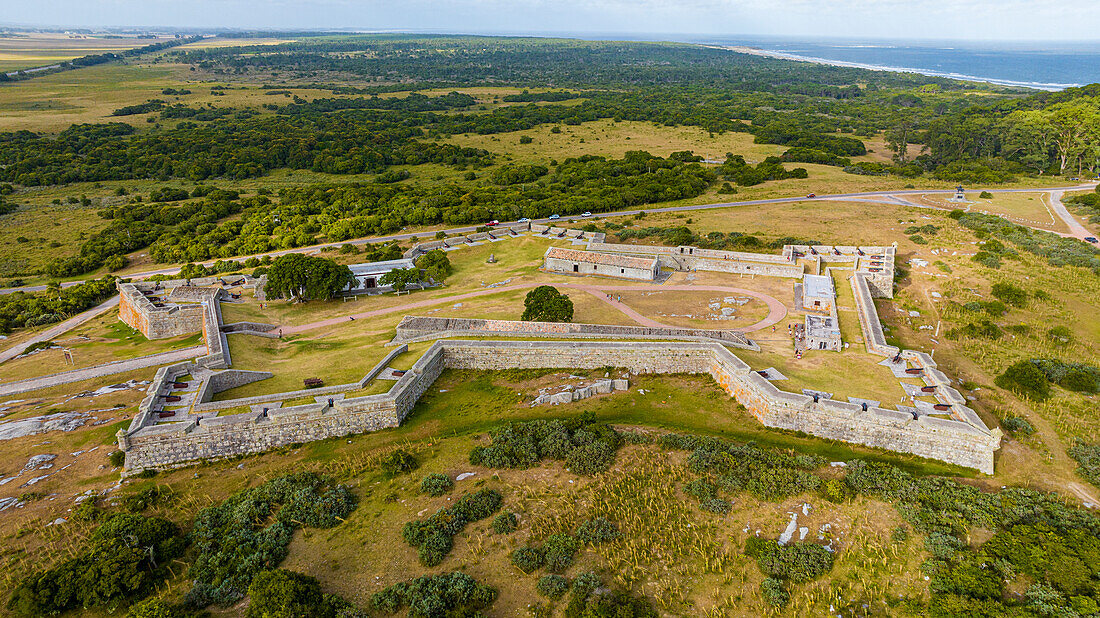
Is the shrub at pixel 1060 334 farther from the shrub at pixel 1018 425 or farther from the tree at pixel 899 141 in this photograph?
the tree at pixel 899 141

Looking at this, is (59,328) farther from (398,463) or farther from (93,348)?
(398,463)

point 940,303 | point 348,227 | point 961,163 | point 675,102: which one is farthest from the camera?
point 675,102

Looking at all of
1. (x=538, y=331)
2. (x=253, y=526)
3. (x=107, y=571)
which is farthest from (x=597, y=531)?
(x=107, y=571)

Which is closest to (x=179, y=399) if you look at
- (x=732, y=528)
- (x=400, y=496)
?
(x=400, y=496)

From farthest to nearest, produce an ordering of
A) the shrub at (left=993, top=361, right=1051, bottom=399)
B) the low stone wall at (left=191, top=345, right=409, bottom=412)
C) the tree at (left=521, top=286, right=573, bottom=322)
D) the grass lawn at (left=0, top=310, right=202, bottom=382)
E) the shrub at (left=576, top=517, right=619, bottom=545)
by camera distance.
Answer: the tree at (left=521, top=286, right=573, bottom=322), the grass lawn at (left=0, top=310, right=202, bottom=382), the shrub at (left=993, top=361, right=1051, bottom=399), the low stone wall at (left=191, top=345, right=409, bottom=412), the shrub at (left=576, top=517, right=619, bottom=545)

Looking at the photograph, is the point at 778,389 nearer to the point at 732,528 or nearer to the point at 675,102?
the point at 732,528

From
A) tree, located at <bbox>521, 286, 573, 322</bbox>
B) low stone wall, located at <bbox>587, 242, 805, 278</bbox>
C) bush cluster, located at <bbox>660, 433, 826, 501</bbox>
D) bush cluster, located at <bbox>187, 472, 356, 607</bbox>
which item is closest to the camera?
bush cluster, located at <bbox>187, 472, 356, 607</bbox>

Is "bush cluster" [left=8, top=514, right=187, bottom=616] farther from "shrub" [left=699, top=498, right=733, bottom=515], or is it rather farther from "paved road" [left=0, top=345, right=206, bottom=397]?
"shrub" [left=699, top=498, right=733, bottom=515]

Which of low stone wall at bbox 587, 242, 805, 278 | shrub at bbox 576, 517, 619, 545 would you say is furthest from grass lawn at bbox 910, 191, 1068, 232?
shrub at bbox 576, 517, 619, 545
